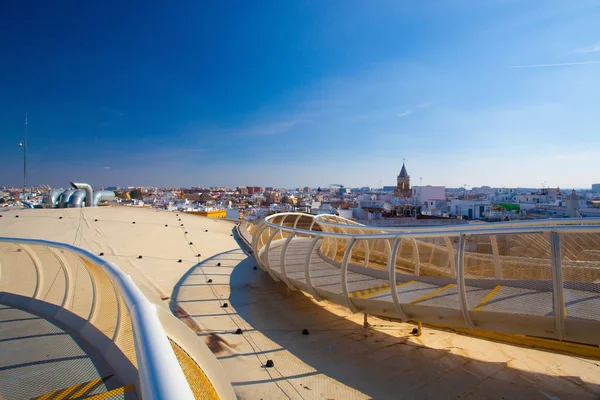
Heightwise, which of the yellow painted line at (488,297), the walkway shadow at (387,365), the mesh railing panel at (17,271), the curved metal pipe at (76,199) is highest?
the curved metal pipe at (76,199)

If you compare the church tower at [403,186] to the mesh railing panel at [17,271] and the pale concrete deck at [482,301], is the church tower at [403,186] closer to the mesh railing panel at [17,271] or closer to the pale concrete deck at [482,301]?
the pale concrete deck at [482,301]

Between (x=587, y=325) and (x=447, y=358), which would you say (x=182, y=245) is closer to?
(x=447, y=358)

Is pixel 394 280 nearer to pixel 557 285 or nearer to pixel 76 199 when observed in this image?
pixel 557 285

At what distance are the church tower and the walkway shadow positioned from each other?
7545 centimetres

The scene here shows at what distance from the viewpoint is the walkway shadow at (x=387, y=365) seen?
14.3 ft

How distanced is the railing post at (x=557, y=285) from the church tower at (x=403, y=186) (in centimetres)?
7702

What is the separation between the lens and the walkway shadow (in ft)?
14.3

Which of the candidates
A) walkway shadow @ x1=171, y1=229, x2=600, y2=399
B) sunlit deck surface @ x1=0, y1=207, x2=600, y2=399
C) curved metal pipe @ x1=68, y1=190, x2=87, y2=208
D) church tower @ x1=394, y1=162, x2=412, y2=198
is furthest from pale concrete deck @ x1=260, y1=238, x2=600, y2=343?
church tower @ x1=394, y1=162, x2=412, y2=198

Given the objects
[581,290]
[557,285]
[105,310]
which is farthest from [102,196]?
[581,290]

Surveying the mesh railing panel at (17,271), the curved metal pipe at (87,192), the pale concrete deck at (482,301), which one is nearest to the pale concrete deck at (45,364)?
the mesh railing panel at (17,271)

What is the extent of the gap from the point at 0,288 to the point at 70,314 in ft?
4.83

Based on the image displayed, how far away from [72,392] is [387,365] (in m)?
4.49

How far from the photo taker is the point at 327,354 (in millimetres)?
5316

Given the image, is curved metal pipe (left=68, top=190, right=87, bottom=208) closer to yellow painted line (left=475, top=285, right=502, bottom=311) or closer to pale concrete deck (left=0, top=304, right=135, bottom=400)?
pale concrete deck (left=0, top=304, right=135, bottom=400)
